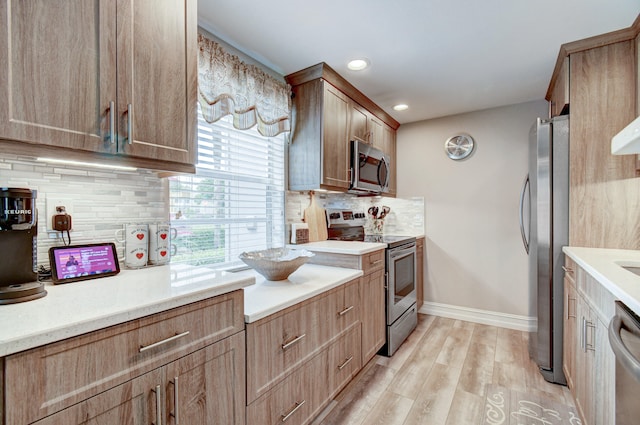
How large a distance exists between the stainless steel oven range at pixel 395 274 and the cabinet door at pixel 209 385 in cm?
158

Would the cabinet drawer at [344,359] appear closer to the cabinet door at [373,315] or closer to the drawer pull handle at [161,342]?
the cabinet door at [373,315]

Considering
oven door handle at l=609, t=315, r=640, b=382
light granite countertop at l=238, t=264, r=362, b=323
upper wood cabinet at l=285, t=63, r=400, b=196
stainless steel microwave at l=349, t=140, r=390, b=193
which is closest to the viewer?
oven door handle at l=609, t=315, r=640, b=382

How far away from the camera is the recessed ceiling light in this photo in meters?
2.14

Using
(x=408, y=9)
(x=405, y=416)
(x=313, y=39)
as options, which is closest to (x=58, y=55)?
(x=313, y=39)

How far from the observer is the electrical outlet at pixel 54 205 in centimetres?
120

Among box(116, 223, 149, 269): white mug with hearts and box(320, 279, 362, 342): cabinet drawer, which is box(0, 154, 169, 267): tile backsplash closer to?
box(116, 223, 149, 269): white mug with hearts

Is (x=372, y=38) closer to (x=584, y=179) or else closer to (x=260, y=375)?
(x=584, y=179)

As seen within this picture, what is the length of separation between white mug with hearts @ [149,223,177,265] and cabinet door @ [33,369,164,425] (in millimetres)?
705

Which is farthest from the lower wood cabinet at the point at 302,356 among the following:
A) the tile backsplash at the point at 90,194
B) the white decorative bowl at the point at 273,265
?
the tile backsplash at the point at 90,194

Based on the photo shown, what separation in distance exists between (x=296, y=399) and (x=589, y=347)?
57.3 inches

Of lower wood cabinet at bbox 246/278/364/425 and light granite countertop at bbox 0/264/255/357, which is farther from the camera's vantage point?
lower wood cabinet at bbox 246/278/364/425

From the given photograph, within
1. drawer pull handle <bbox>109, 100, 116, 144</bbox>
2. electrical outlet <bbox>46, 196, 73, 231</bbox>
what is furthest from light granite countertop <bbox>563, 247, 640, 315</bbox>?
electrical outlet <bbox>46, 196, 73, 231</bbox>

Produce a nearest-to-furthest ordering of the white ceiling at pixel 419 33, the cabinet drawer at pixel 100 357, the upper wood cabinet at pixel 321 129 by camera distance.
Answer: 1. the cabinet drawer at pixel 100 357
2. the white ceiling at pixel 419 33
3. the upper wood cabinet at pixel 321 129

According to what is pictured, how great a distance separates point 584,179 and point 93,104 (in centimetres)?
278
